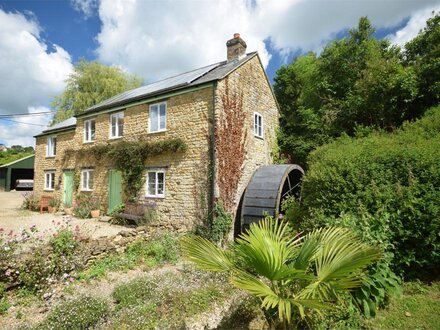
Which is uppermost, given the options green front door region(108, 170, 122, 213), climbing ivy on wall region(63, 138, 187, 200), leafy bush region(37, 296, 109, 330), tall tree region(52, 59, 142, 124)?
tall tree region(52, 59, 142, 124)

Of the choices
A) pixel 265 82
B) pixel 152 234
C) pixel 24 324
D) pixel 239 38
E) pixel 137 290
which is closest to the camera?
pixel 24 324

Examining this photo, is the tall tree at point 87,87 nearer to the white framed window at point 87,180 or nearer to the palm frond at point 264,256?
the white framed window at point 87,180

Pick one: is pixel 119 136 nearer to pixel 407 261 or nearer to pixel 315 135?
pixel 315 135

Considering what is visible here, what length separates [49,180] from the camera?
18.2 meters

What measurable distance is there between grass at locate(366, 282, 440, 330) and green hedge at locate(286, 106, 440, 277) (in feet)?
1.53

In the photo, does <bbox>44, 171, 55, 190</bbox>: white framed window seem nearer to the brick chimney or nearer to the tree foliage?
the brick chimney

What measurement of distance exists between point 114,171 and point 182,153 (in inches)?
187

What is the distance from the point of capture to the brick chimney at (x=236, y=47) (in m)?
13.1

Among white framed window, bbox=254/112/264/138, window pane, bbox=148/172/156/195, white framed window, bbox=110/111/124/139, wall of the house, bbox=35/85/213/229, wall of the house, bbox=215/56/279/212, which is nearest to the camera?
wall of the house, bbox=35/85/213/229

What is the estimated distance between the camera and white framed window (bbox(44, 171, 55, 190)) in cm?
1802

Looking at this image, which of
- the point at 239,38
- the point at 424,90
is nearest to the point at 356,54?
the point at 424,90

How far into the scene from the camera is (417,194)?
532cm

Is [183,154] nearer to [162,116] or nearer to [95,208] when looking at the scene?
[162,116]

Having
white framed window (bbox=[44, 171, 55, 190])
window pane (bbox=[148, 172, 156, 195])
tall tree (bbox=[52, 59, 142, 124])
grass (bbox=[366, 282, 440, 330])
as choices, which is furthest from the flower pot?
tall tree (bbox=[52, 59, 142, 124])
